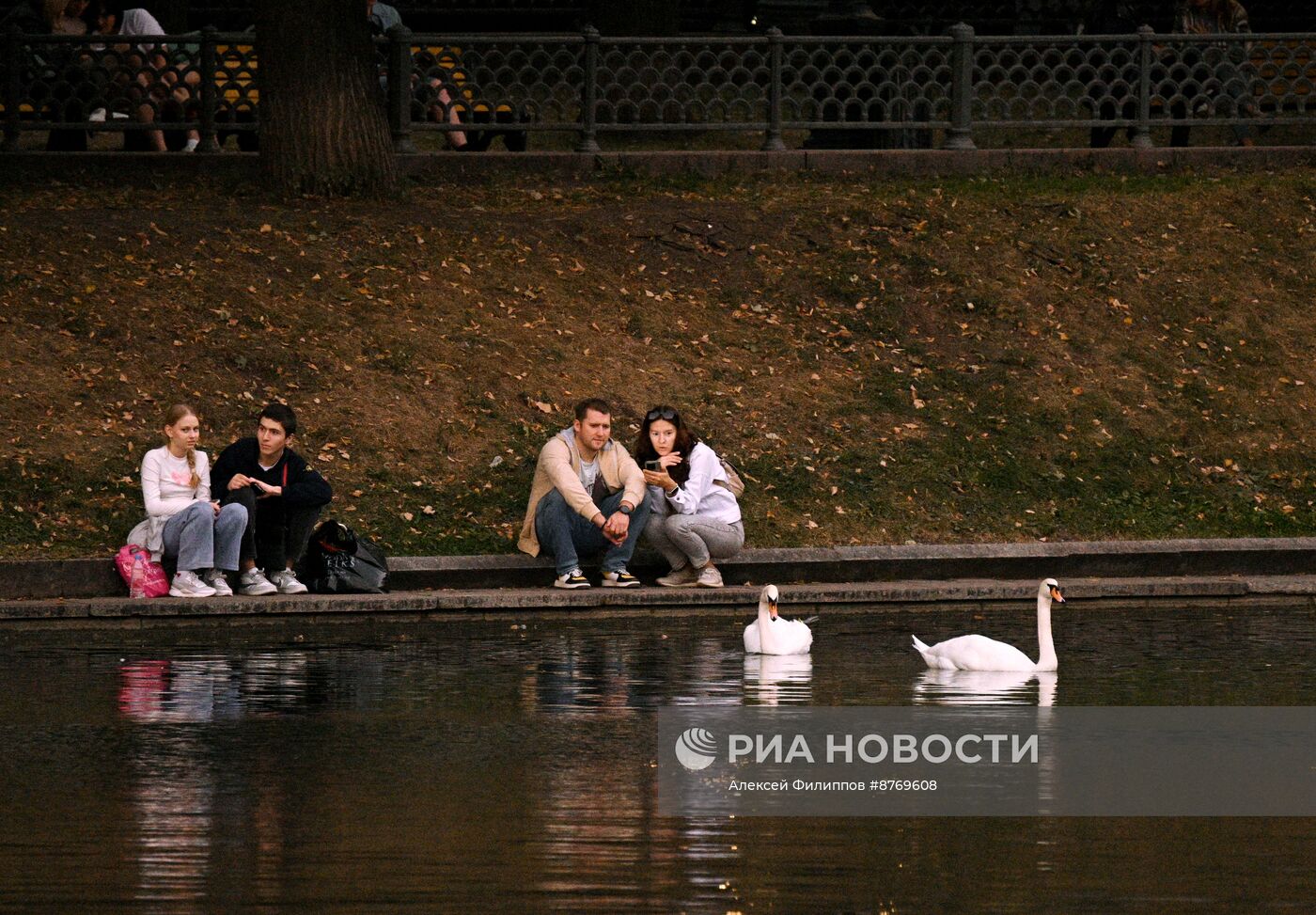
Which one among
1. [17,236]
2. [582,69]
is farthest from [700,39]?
[17,236]

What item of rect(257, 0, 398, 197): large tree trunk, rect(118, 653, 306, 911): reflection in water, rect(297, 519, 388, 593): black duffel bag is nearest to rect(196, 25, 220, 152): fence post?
rect(257, 0, 398, 197): large tree trunk

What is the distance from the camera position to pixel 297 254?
60.5ft

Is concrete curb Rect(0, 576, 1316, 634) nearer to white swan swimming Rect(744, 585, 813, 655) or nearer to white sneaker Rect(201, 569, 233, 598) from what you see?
white sneaker Rect(201, 569, 233, 598)

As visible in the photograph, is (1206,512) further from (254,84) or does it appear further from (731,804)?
(254,84)

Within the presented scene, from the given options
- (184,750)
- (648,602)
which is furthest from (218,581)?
(184,750)

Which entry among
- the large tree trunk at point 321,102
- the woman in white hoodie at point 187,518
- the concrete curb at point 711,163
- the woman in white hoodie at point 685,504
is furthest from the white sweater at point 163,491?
the concrete curb at point 711,163

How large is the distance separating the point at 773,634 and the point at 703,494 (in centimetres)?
285

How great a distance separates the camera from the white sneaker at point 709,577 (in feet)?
45.8

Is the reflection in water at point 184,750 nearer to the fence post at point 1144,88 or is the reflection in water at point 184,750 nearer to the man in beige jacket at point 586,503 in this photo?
the man in beige jacket at point 586,503

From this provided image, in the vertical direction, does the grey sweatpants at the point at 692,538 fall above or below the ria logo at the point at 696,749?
below

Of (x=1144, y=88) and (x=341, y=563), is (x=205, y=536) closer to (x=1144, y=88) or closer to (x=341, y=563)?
(x=341, y=563)

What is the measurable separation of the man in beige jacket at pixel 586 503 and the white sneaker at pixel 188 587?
2.04 metres

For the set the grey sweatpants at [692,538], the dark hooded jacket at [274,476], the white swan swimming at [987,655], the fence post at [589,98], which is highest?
the fence post at [589,98]

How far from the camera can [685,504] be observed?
1409 cm
